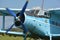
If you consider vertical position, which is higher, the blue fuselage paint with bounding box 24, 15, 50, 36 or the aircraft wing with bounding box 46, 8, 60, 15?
the aircraft wing with bounding box 46, 8, 60, 15

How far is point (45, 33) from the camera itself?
1572cm

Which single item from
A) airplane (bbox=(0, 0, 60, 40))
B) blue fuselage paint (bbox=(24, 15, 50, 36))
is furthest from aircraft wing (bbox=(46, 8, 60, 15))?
blue fuselage paint (bbox=(24, 15, 50, 36))

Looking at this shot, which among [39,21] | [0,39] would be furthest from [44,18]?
[0,39]

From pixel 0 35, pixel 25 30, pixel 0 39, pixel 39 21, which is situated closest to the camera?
pixel 25 30

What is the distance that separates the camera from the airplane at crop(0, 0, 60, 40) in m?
14.9

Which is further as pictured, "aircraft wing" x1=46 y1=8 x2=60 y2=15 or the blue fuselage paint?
the blue fuselage paint

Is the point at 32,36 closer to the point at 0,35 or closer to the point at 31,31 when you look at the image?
the point at 31,31

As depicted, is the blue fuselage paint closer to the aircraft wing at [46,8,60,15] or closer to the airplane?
the airplane

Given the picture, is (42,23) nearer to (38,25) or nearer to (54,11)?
(38,25)

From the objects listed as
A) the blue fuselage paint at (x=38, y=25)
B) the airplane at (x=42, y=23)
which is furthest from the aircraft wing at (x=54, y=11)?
the blue fuselage paint at (x=38, y=25)

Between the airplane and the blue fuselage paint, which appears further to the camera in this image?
the blue fuselage paint

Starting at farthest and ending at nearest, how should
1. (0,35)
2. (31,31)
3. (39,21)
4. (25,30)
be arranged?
(0,35), (31,31), (39,21), (25,30)

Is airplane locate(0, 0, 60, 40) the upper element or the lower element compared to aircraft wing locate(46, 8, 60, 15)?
lower

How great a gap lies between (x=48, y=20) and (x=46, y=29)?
566mm
